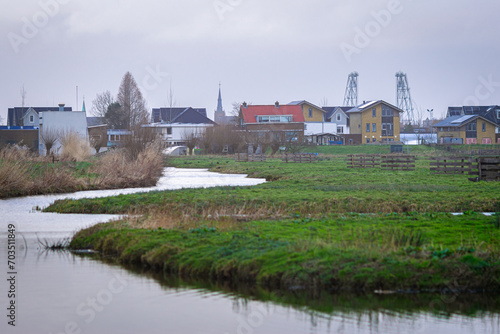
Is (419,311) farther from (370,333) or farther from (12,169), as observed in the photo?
(12,169)

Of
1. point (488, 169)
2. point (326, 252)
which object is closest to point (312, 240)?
point (326, 252)

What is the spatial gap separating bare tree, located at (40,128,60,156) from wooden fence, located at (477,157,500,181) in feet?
148

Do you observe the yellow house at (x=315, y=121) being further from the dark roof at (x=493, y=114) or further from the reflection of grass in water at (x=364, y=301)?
the reflection of grass in water at (x=364, y=301)

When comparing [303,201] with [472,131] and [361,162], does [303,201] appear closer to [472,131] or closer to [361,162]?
[361,162]

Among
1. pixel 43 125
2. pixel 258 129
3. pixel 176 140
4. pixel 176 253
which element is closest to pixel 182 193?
pixel 176 253

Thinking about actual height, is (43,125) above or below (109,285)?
above

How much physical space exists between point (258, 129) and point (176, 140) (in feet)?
50.2

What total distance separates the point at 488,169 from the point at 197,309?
2824 centimetres

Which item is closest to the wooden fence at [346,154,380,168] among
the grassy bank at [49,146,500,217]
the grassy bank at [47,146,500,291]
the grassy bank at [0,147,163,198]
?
the grassy bank at [0,147,163,198]

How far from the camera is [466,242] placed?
14.6m

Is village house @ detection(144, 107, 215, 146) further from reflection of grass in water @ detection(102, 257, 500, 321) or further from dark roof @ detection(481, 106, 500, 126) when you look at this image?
reflection of grass in water @ detection(102, 257, 500, 321)

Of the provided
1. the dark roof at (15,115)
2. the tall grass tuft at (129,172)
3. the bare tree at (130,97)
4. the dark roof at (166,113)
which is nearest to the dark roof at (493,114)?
the dark roof at (166,113)

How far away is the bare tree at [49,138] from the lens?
68.1 meters

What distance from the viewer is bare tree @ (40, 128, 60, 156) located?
68.1m
